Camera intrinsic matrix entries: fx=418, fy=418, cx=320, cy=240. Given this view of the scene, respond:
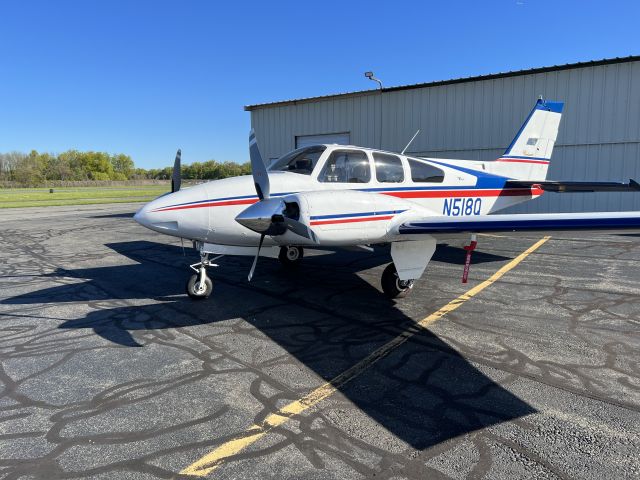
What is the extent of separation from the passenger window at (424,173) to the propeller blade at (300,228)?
314cm

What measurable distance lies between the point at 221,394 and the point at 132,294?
430 cm

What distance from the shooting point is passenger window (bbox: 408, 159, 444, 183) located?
25.7 ft

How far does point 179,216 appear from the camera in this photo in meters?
5.93

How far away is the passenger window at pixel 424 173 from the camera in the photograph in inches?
308

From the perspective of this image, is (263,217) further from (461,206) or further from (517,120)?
(517,120)

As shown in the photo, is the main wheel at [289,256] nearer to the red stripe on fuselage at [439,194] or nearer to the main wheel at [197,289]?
the main wheel at [197,289]

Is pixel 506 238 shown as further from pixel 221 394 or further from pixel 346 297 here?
pixel 221 394

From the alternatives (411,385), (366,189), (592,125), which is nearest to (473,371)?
(411,385)

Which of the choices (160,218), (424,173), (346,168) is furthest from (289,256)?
(160,218)

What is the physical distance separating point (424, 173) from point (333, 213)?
3.21 meters

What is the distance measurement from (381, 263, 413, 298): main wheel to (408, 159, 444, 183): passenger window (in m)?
1.91

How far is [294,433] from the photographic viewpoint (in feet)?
10.8

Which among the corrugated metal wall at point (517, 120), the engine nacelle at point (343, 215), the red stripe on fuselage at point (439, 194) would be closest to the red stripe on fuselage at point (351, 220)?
the engine nacelle at point (343, 215)

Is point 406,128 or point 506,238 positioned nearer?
point 506,238
